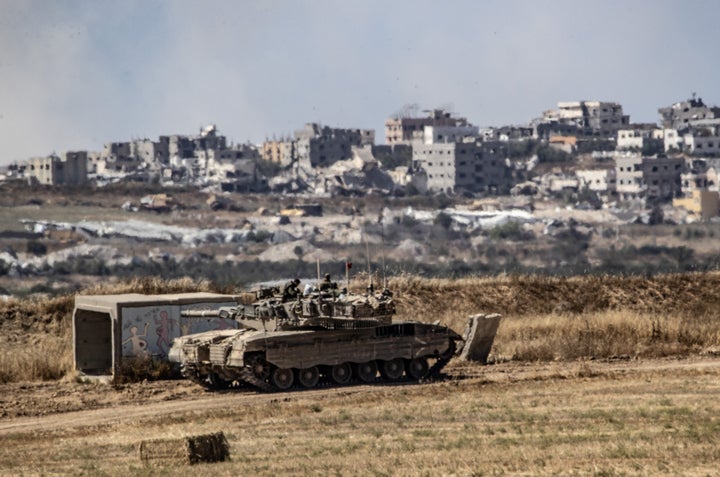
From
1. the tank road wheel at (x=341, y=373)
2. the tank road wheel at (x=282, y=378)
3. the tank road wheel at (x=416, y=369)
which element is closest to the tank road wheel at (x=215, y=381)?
the tank road wheel at (x=282, y=378)

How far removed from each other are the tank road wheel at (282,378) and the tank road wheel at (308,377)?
0.53ft

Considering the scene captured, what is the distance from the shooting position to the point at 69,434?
989 inches

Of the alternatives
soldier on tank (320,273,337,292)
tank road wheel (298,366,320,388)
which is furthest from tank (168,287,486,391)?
soldier on tank (320,273,337,292)

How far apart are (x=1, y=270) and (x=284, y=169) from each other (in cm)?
9074

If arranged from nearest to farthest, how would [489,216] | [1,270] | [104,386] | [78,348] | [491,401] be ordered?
[491,401], [104,386], [78,348], [1,270], [489,216]

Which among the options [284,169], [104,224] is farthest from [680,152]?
[104,224]

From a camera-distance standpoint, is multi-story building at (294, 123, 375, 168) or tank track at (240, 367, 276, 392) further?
multi-story building at (294, 123, 375, 168)

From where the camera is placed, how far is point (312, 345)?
30.1 metres

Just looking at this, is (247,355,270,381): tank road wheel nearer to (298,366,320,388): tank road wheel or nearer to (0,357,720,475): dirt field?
(0,357,720,475): dirt field

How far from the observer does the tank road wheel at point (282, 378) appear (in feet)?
98.2

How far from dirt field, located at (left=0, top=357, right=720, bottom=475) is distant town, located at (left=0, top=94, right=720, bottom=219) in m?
109

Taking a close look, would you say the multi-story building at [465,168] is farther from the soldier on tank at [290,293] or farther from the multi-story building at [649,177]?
the soldier on tank at [290,293]

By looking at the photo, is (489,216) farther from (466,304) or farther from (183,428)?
(183,428)

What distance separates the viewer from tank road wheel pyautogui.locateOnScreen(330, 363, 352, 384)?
3066cm
